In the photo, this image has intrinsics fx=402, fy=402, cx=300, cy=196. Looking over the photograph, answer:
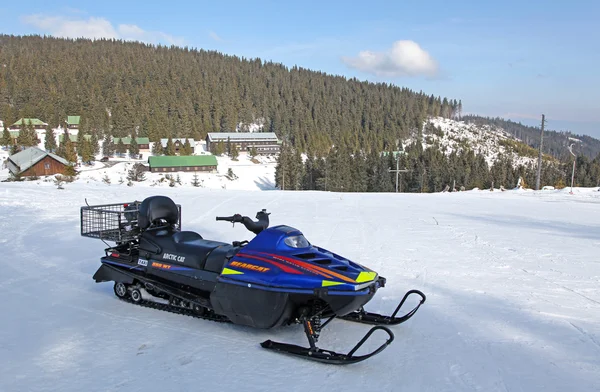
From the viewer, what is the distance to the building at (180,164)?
217ft

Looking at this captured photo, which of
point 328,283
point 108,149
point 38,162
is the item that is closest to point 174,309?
point 328,283

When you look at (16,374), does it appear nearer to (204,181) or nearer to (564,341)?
(564,341)

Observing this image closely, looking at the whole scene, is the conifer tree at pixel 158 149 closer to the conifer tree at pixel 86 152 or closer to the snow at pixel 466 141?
the conifer tree at pixel 86 152

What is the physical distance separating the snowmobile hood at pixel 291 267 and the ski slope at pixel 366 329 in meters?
0.74

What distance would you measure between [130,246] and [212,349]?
7.74ft

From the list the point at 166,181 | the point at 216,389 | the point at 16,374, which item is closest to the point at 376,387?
the point at 216,389

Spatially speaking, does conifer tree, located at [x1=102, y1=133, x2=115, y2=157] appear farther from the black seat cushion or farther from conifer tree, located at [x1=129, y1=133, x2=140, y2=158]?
the black seat cushion

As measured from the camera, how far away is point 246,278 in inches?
171

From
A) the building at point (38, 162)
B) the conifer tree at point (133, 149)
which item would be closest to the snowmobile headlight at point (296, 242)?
the building at point (38, 162)

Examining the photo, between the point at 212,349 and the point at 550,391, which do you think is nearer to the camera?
the point at 550,391

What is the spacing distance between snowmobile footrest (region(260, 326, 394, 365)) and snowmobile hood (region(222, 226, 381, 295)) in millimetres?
504

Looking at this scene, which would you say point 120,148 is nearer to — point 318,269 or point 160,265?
point 160,265

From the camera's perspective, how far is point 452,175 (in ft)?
198

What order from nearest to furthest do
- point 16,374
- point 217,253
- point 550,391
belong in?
point 550,391
point 16,374
point 217,253
